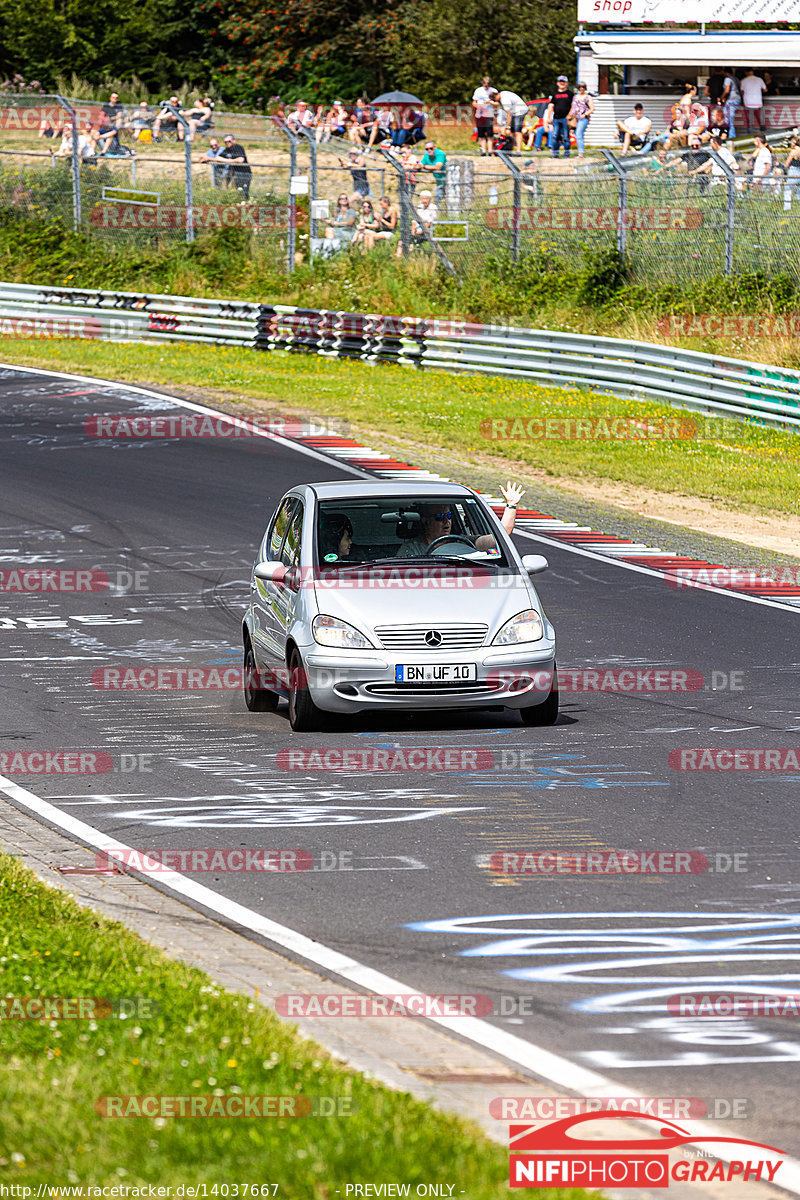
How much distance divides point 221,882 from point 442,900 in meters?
1.09

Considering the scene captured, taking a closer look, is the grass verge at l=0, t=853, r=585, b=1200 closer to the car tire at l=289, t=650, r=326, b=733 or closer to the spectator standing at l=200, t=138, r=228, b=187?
the car tire at l=289, t=650, r=326, b=733

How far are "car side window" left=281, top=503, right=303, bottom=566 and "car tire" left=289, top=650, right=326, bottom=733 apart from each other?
0.96 m

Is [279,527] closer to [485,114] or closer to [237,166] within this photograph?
[237,166]

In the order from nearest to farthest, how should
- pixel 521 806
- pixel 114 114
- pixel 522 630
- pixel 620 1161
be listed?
pixel 620 1161
pixel 521 806
pixel 522 630
pixel 114 114

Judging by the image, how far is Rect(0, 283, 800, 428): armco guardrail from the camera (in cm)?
2597

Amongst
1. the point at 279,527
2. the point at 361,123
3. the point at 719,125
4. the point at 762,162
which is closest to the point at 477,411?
the point at 762,162

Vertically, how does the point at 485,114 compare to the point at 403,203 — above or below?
above

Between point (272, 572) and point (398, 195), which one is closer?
point (272, 572)

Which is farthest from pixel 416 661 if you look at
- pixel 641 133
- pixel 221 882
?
pixel 641 133

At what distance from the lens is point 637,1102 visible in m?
5.27

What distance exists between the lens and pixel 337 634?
37.6ft

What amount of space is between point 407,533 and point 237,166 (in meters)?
27.2

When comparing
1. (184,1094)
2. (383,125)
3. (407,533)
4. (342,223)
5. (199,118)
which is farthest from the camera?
(383,125)

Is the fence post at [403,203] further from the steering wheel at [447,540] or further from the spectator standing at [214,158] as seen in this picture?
the steering wheel at [447,540]
